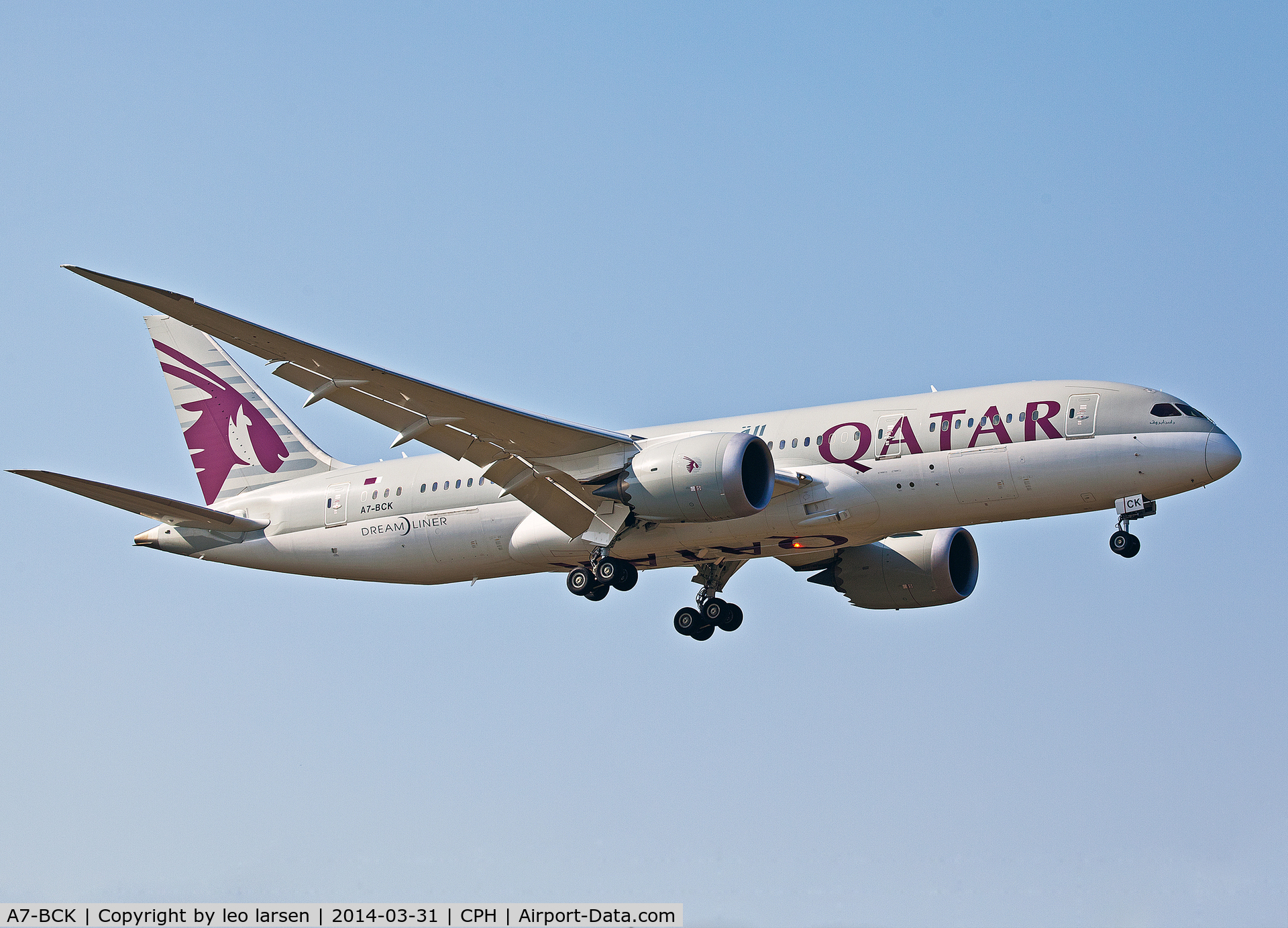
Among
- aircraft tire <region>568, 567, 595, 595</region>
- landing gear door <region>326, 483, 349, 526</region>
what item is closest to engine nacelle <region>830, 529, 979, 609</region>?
aircraft tire <region>568, 567, 595, 595</region>

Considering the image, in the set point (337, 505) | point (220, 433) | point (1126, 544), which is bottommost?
point (1126, 544)

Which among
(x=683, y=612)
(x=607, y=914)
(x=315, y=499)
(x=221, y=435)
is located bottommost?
(x=607, y=914)

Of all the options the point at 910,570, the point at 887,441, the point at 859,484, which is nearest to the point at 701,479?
the point at 859,484

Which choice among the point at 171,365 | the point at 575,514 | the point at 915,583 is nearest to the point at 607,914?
the point at 575,514

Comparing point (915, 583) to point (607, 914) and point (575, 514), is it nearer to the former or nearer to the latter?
point (575, 514)

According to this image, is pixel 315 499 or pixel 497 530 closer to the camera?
pixel 497 530

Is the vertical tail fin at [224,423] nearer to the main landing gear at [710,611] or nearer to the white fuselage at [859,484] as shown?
the white fuselage at [859,484]

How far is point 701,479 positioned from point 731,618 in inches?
304

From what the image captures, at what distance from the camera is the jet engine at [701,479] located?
31531 mm

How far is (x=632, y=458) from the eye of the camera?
33031 mm

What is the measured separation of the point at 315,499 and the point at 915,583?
14942 millimetres

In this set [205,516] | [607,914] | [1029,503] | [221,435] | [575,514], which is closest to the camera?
[607,914]

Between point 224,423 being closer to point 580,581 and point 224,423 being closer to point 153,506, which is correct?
point 153,506

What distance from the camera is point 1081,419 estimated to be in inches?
1236
